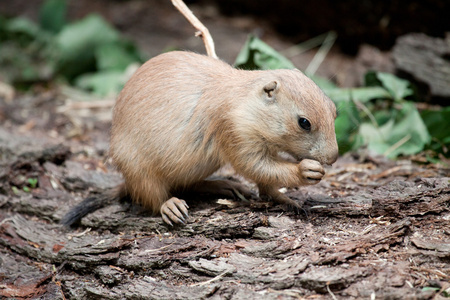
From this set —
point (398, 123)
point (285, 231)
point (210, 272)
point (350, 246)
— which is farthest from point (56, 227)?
point (398, 123)

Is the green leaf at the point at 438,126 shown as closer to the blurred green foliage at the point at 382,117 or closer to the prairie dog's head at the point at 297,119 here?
the blurred green foliage at the point at 382,117

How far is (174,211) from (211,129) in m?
0.88

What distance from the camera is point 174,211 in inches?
179

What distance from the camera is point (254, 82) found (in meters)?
4.48

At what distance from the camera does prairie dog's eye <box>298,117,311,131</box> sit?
4117 millimetres

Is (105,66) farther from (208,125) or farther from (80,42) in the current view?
(208,125)

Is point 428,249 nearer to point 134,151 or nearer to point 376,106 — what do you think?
point 134,151

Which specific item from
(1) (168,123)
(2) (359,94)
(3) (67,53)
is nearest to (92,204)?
(1) (168,123)

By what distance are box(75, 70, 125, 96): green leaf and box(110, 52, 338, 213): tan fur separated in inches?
190

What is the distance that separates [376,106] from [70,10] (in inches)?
332

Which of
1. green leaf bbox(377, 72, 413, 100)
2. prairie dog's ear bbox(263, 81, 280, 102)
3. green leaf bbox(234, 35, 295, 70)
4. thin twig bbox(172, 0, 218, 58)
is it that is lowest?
green leaf bbox(377, 72, 413, 100)

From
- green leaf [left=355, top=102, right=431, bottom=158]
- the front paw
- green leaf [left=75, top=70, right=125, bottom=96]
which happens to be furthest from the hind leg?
green leaf [left=75, top=70, right=125, bottom=96]

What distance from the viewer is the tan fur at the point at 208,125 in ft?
13.8

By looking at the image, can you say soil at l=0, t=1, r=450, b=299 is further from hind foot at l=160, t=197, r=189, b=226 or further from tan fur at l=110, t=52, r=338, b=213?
tan fur at l=110, t=52, r=338, b=213
